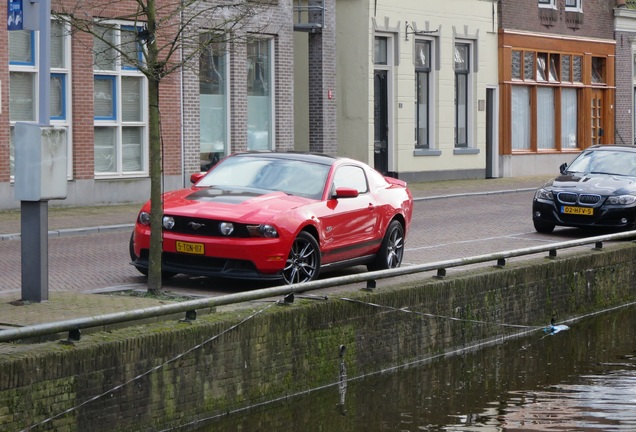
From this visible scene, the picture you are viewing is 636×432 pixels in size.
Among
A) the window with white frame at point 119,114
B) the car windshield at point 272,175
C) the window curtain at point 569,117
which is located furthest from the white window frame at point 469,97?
the car windshield at point 272,175

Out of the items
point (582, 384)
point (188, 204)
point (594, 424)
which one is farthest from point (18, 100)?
point (594, 424)

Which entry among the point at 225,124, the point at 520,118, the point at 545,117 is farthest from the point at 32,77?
the point at 545,117

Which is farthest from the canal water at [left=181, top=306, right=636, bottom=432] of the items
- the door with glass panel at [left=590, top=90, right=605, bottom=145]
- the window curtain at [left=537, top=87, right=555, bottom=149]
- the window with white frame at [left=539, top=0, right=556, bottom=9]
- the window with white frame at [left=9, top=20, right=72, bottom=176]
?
the door with glass panel at [left=590, top=90, right=605, bottom=145]

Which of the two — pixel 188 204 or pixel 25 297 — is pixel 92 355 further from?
pixel 188 204

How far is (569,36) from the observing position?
137 ft

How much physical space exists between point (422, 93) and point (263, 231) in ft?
76.3

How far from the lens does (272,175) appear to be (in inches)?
574

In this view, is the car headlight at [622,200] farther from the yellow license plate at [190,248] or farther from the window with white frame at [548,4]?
the window with white frame at [548,4]

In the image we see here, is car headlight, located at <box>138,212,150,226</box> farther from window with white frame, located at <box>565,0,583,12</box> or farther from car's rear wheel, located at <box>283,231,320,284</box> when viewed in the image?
window with white frame, located at <box>565,0,583,12</box>

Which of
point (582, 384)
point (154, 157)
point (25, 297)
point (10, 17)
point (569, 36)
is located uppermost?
point (569, 36)

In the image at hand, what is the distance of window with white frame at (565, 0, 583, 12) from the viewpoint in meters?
41.8

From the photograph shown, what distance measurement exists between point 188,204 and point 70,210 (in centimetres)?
1125

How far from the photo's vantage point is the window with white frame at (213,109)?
28906 mm

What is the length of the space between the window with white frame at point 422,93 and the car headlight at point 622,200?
1521 cm
